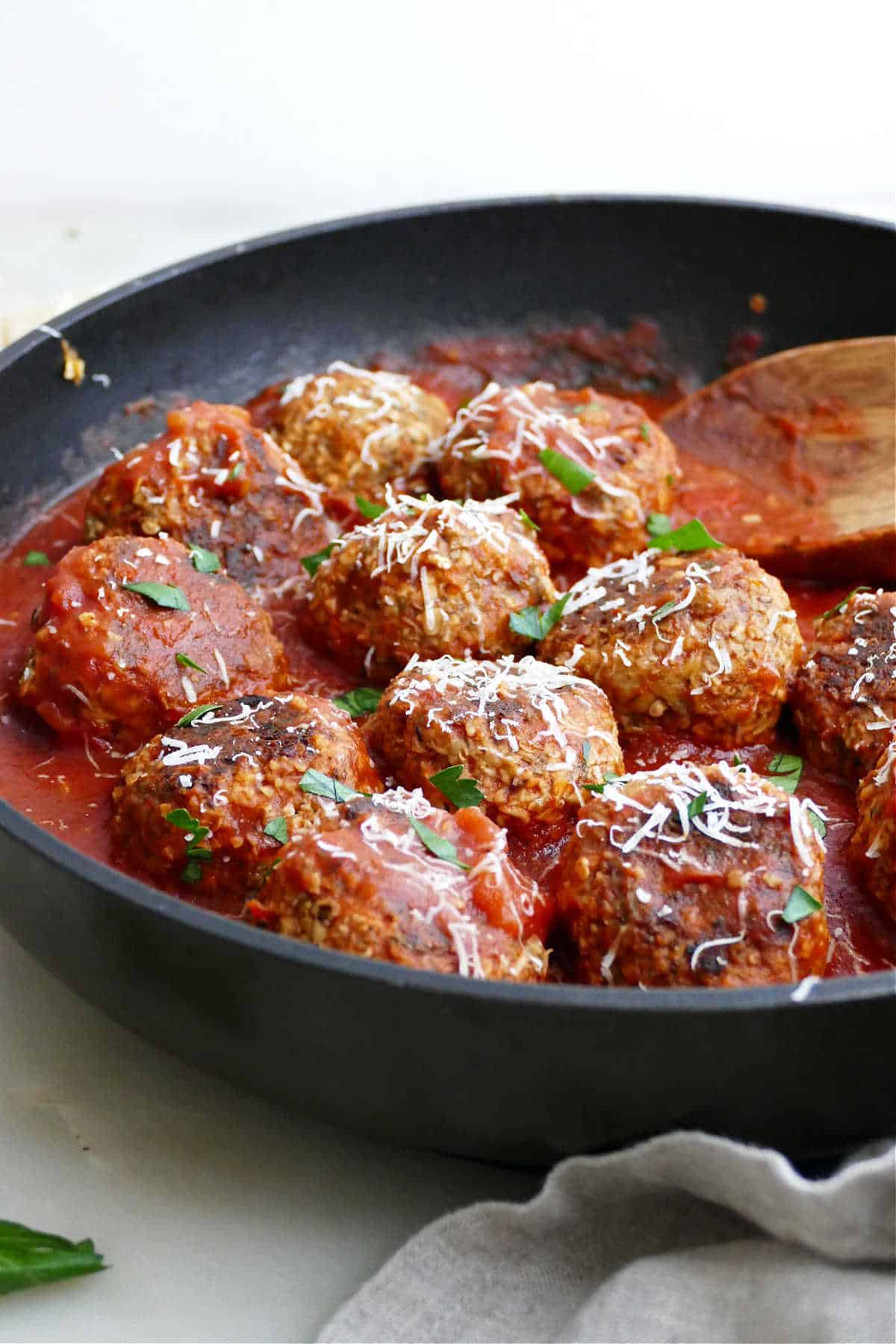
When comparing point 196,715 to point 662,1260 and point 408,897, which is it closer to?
point 408,897

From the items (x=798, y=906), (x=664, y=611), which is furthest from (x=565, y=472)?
(x=798, y=906)

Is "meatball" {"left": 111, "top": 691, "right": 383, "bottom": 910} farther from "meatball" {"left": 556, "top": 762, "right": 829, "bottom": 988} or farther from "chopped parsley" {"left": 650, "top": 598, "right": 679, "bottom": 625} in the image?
"chopped parsley" {"left": 650, "top": 598, "right": 679, "bottom": 625}

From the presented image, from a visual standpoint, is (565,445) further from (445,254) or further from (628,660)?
(445,254)

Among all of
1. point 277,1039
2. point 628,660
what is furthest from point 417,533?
point 277,1039

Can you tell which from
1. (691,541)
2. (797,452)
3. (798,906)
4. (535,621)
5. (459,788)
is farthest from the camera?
(797,452)

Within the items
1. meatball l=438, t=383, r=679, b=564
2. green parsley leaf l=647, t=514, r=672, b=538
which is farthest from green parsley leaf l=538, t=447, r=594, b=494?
green parsley leaf l=647, t=514, r=672, b=538
